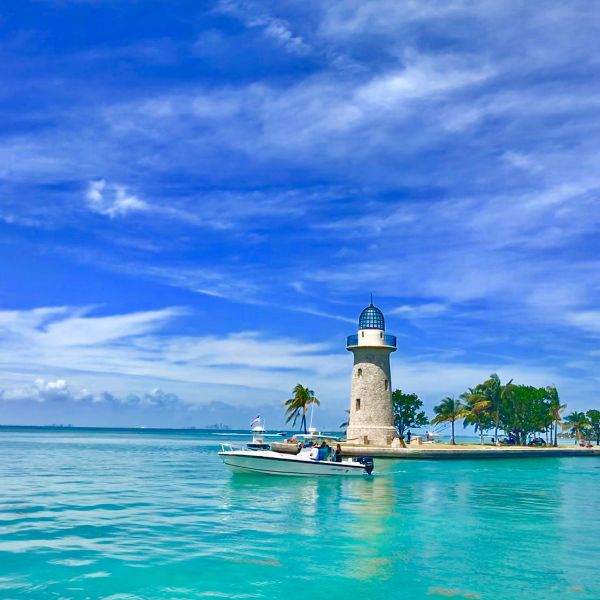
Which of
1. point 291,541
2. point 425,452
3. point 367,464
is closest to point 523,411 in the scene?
point 425,452

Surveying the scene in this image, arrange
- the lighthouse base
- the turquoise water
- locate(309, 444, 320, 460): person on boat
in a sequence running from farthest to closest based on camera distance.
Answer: the lighthouse base
locate(309, 444, 320, 460): person on boat
the turquoise water

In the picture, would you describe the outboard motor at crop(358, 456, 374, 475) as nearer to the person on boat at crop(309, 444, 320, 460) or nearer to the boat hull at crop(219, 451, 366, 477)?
the boat hull at crop(219, 451, 366, 477)

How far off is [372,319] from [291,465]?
25106 millimetres

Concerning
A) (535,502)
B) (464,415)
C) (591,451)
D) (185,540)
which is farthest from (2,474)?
(591,451)

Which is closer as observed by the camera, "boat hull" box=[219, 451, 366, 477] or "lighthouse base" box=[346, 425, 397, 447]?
"boat hull" box=[219, 451, 366, 477]

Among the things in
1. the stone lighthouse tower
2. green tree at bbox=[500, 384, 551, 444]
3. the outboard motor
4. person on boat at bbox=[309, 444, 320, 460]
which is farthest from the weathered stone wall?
green tree at bbox=[500, 384, 551, 444]

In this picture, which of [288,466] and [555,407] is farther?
[555,407]

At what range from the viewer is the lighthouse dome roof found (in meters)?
57.1

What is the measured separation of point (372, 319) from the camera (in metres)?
57.3

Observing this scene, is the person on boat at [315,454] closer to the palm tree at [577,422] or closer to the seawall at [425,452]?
the seawall at [425,452]

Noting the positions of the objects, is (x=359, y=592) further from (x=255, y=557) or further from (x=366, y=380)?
(x=366, y=380)

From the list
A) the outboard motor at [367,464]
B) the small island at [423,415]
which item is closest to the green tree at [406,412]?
the small island at [423,415]

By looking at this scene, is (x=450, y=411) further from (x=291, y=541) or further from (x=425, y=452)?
(x=291, y=541)

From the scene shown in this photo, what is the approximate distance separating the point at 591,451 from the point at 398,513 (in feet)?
205
